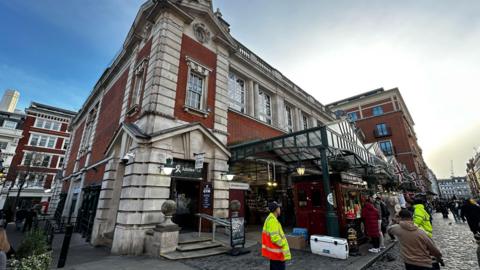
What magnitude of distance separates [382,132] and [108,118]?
1730 inches

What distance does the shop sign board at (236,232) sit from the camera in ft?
24.9

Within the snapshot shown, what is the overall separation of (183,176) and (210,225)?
266 cm

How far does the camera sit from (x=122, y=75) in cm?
1534

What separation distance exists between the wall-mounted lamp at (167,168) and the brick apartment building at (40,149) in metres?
37.8

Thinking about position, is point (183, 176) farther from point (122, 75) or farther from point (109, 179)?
point (122, 75)

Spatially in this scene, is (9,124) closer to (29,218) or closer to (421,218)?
(29,218)

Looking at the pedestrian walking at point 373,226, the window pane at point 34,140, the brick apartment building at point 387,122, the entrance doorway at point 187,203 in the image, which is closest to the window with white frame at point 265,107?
the entrance doorway at point 187,203

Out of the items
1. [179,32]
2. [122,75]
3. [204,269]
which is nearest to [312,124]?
[179,32]

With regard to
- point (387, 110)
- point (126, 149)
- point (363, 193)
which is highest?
point (387, 110)

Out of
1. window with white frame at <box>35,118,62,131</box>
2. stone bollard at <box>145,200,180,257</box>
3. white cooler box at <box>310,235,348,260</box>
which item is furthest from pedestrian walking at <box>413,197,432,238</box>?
window with white frame at <box>35,118,62,131</box>

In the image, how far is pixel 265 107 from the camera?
55.8ft

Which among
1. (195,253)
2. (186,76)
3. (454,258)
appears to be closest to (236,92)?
(186,76)

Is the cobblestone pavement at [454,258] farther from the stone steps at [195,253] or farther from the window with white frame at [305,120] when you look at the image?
the window with white frame at [305,120]

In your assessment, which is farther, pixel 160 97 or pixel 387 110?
pixel 387 110
